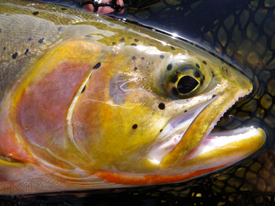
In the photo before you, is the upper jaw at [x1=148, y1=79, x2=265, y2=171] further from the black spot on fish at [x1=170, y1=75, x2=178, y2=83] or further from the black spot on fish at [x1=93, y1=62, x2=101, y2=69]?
the black spot on fish at [x1=93, y1=62, x2=101, y2=69]

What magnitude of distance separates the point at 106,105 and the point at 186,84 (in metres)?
0.54

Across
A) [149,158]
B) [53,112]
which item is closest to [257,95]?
[149,158]

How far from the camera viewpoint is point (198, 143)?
159 cm

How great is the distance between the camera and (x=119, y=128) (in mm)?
1576

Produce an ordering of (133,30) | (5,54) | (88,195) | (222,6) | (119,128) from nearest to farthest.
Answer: (119,128)
(5,54)
(133,30)
(88,195)
(222,6)

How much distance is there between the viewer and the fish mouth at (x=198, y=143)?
5.21ft

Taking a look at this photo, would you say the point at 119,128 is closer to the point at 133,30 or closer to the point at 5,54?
the point at 133,30

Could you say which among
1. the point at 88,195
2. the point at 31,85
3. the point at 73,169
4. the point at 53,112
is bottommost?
the point at 88,195

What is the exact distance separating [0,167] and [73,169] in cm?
51

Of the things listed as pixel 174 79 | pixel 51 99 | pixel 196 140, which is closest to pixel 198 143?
pixel 196 140

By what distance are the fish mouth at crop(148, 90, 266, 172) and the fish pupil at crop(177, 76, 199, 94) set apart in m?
0.14

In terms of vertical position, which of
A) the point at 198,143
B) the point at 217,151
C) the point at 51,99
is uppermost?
the point at 51,99

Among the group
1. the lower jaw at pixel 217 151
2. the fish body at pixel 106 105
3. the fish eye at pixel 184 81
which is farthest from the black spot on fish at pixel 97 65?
the lower jaw at pixel 217 151

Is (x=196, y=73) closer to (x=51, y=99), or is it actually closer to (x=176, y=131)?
(x=176, y=131)
